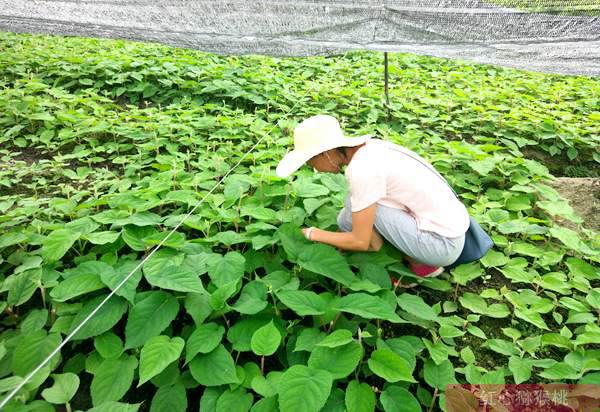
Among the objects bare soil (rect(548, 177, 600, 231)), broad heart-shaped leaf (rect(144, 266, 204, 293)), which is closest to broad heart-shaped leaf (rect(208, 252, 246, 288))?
broad heart-shaped leaf (rect(144, 266, 204, 293))

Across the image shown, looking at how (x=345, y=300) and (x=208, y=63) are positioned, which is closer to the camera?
(x=345, y=300)

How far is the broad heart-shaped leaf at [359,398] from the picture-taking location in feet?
4.84

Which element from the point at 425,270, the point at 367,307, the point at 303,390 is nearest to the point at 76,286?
the point at 303,390

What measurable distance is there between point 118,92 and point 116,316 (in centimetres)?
346

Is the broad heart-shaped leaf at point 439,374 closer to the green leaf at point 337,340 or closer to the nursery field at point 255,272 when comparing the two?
the nursery field at point 255,272

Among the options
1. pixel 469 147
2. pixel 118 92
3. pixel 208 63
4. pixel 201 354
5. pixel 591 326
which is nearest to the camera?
pixel 201 354

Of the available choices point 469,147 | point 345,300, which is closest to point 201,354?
point 345,300

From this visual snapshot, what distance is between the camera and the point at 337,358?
1584 mm

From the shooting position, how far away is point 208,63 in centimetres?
531

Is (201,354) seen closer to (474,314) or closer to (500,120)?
(474,314)

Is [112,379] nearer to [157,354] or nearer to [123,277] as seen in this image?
[157,354]

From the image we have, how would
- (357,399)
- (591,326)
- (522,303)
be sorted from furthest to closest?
1. (522,303)
2. (591,326)
3. (357,399)

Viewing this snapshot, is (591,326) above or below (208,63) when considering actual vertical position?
below

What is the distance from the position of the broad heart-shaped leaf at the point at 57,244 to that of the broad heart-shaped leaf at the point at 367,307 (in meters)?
1.34
